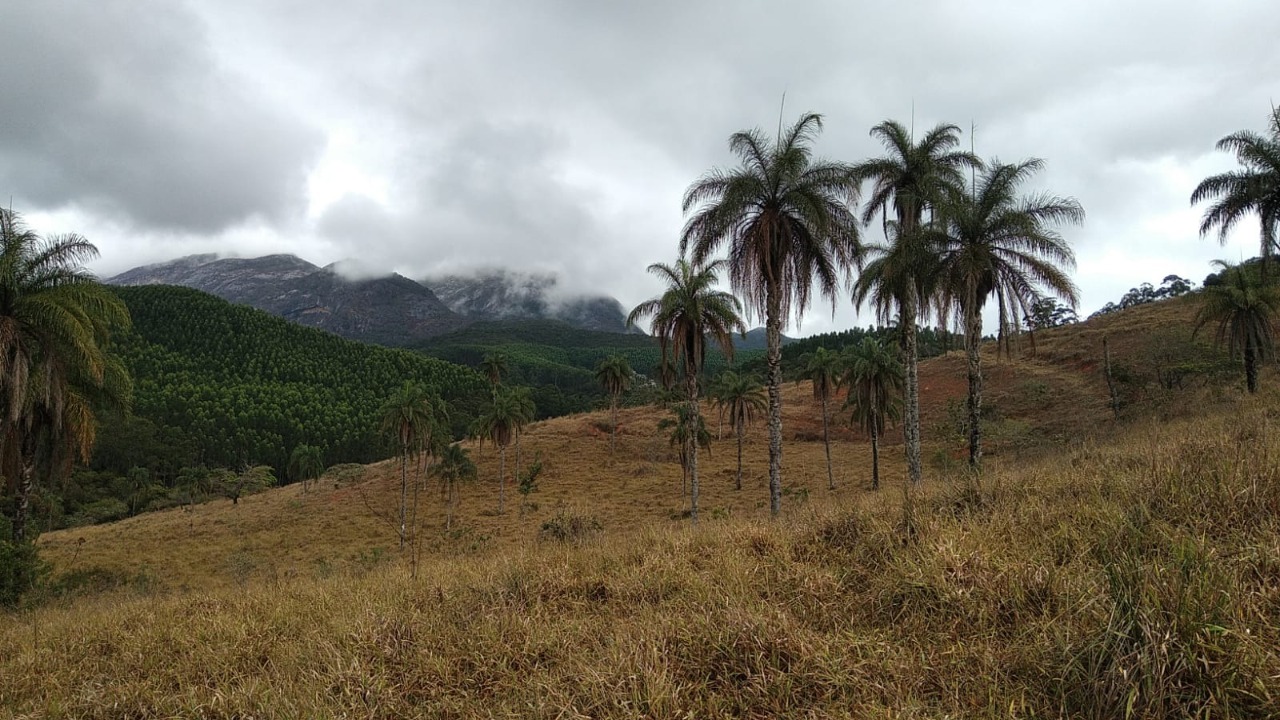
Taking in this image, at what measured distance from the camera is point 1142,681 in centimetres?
245

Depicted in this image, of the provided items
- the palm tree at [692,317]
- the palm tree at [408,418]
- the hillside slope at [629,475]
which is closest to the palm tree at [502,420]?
the hillside slope at [629,475]

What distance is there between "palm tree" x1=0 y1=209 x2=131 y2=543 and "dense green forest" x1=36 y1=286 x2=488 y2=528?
138 ft

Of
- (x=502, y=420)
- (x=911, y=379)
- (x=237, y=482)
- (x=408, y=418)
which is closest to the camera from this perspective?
(x=911, y=379)

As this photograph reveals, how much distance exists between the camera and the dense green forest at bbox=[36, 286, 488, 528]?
7119 cm

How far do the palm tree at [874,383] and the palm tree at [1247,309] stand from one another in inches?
568

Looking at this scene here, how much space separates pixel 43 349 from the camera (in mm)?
11844

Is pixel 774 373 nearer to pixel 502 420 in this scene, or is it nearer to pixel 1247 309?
pixel 1247 309

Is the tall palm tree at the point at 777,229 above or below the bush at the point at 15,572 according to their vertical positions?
above

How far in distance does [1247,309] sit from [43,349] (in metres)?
43.7

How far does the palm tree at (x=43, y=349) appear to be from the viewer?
11.2 metres

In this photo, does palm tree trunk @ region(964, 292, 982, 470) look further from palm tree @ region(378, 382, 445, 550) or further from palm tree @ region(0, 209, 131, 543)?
palm tree @ region(378, 382, 445, 550)

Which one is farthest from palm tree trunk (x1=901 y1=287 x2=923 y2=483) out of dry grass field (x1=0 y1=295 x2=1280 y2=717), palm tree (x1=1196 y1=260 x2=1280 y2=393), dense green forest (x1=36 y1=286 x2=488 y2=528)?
dense green forest (x1=36 y1=286 x2=488 y2=528)

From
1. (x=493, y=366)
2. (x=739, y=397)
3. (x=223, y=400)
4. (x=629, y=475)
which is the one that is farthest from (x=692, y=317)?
(x=223, y=400)

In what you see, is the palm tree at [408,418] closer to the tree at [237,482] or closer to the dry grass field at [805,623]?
the dry grass field at [805,623]
